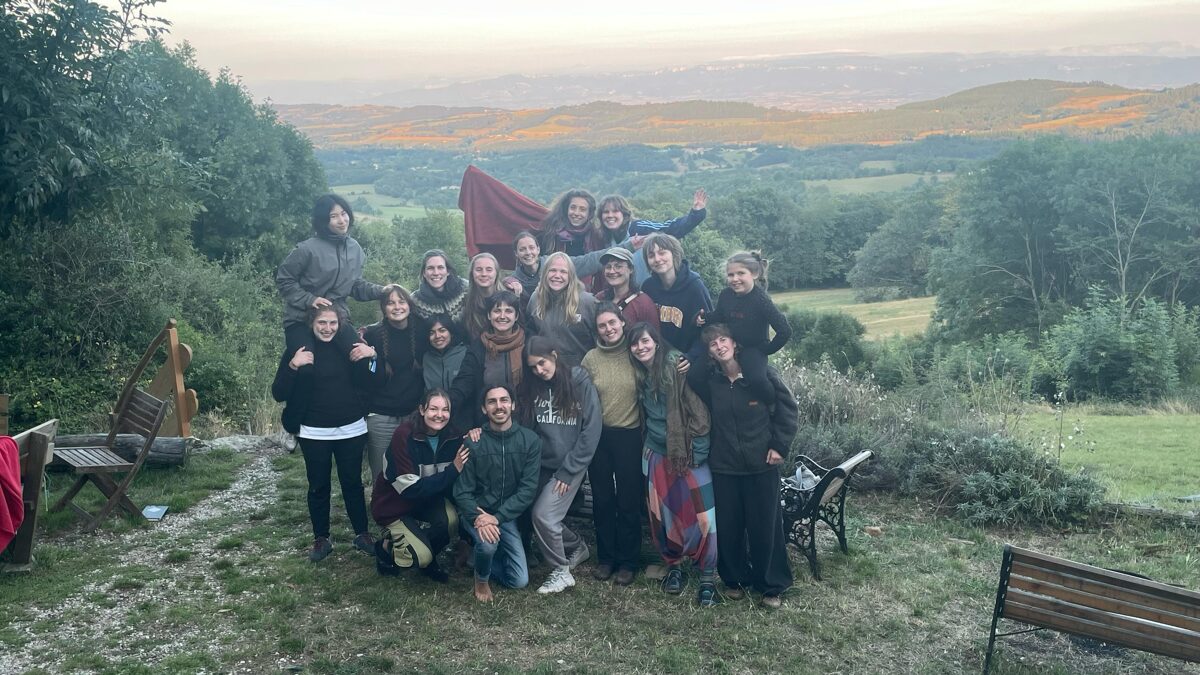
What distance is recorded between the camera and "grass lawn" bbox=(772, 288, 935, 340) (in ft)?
134

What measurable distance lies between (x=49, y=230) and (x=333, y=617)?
8.45 meters

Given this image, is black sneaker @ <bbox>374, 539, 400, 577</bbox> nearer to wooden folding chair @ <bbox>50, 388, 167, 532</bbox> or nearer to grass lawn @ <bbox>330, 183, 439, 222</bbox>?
wooden folding chair @ <bbox>50, 388, 167, 532</bbox>

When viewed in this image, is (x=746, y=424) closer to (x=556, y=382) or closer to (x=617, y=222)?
(x=556, y=382)

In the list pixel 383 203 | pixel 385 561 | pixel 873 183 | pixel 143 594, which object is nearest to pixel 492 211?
pixel 385 561

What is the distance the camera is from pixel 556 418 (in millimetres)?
5930

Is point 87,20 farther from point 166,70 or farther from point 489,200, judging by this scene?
point 166,70

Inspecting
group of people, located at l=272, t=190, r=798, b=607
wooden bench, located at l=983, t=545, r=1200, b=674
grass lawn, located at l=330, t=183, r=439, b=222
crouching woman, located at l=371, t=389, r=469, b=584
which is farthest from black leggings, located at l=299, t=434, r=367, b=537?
grass lawn, located at l=330, t=183, r=439, b=222

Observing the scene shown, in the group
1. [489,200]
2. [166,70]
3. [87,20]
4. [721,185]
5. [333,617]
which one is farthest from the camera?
[721,185]

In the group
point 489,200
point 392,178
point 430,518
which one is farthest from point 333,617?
point 392,178

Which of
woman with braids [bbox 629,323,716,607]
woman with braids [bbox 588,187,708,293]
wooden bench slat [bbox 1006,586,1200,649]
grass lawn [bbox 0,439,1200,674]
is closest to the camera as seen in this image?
wooden bench slat [bbox 1006,586,1200,649]

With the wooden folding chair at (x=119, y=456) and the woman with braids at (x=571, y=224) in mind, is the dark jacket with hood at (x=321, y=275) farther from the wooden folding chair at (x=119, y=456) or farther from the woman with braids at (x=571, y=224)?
A: the woman with braids at (x=571, y=224)

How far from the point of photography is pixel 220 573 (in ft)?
20.4

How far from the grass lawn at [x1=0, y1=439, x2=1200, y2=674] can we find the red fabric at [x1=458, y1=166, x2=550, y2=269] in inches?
122

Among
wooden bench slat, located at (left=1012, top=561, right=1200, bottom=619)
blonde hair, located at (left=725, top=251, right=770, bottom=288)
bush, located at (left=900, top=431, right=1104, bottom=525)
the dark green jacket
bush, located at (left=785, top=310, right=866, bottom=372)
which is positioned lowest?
bush, located at (left=785, top=310, right=866, bottom=372)
